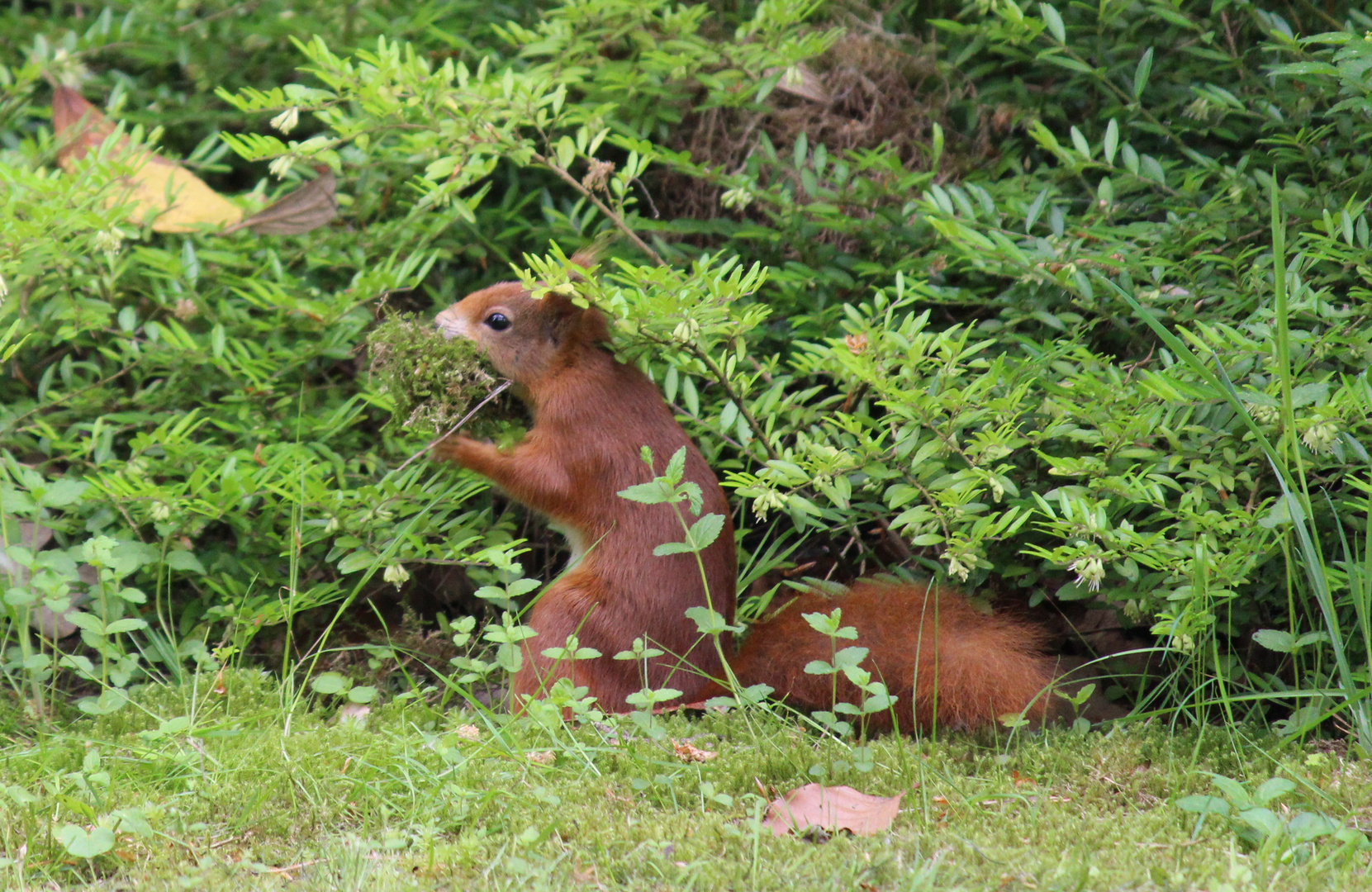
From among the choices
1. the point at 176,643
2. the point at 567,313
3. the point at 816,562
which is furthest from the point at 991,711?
the point at 176,643

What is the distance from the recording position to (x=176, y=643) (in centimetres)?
342

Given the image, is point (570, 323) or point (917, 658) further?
point (570, 323)

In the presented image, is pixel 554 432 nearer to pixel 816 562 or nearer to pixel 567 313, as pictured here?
pixel 567 313

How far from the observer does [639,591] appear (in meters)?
2.99

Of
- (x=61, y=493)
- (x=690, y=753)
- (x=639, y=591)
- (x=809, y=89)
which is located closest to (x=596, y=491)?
(x=639, y=591)

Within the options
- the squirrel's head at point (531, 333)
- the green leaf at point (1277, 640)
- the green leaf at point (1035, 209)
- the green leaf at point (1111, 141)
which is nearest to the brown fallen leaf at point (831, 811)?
the green leaf at point (1277, 640)

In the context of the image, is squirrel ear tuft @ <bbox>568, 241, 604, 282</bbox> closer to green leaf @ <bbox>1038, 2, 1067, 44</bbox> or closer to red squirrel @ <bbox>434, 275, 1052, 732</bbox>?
red squirrel @ <bbox>434, 275, 1052, 732</bbox>

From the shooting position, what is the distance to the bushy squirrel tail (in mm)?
2717

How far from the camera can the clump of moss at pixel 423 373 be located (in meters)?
3.13

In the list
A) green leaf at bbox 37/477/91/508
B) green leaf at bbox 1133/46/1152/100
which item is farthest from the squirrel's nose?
green leaf at bbox 1133/46/1152/100

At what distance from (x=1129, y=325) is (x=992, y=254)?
49 cm

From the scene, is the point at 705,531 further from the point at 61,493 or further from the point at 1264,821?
the point at 61,493

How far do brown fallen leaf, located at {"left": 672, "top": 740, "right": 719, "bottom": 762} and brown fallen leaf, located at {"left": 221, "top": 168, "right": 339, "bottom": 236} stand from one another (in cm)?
233

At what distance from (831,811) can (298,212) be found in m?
2.79
